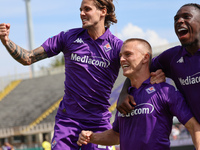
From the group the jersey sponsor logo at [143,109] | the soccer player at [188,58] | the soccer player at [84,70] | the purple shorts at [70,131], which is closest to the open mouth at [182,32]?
the soccer player at [188,58]

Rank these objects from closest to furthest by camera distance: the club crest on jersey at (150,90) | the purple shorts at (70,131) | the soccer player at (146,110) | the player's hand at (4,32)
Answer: the soccer player at (146,110), the club crest on jersey at (150,90), the player's hand at (4,32), the purple shorts at (70,131)

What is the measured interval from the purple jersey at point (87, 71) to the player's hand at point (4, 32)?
0.57 metres

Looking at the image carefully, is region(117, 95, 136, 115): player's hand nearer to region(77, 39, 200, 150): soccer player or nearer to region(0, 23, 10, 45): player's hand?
region(77, 39, 200, 150): soccer player

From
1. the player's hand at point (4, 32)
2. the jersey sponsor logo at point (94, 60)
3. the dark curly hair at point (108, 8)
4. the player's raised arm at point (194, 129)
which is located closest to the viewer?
the player's raised arm at point (194, 129)

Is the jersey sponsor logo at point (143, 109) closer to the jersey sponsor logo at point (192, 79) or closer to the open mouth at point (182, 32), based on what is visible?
the jersey sponsor logo at point (192, 79)

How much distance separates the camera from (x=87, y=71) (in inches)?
200

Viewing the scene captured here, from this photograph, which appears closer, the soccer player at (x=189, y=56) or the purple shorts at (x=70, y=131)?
the soccer player at (x=189, y=56)

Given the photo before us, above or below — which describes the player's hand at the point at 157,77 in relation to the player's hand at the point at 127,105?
above

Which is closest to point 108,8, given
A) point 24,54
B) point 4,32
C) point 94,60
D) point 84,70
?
point 94,60

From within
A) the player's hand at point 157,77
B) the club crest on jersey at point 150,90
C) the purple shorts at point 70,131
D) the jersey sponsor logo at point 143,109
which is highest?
the player's hand at point 157,77

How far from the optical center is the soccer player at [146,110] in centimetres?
385

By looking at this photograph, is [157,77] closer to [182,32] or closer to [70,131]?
[182,32]

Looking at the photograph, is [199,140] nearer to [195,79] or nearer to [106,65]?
[195,79]

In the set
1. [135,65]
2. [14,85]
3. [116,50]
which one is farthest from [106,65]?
[14,85]
